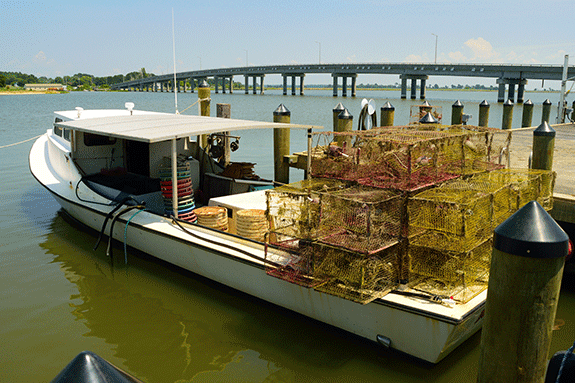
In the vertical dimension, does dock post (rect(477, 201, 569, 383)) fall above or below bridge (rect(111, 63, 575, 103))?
below

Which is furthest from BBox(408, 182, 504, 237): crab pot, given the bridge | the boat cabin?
the bridge

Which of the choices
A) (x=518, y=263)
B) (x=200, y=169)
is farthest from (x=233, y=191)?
(x=518, y=263)

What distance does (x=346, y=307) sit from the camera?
588 centimetres

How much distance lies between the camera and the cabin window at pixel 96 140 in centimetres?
1080

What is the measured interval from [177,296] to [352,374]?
11.0 ft

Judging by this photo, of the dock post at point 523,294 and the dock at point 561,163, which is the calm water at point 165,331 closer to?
the dock at point 561,163

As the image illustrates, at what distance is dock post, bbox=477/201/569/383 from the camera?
3.13 metres

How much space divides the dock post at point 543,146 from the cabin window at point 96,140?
9.08m

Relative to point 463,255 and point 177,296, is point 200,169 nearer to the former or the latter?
point 177,296

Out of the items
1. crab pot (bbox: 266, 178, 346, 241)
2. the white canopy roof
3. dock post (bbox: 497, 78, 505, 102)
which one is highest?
dock post (bbox: 497, 78, 505, 102)

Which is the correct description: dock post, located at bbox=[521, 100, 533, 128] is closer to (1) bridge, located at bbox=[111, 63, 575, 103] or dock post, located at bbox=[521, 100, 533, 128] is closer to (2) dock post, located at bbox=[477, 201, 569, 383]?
(2) dock post, located at bbox=[477, 201, 569, 383]

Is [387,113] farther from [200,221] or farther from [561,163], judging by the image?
[200,221]

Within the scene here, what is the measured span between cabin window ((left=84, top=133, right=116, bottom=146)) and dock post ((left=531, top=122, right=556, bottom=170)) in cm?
908

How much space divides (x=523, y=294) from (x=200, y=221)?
5834 mm
